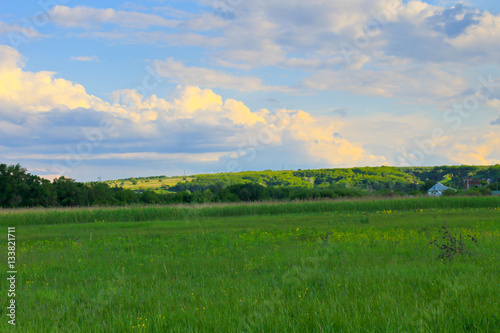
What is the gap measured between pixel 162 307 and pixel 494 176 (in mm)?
155058

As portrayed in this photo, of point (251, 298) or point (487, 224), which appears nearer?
point (251, 298)

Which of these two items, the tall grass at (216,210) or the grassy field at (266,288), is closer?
the grassy field at (266,288)

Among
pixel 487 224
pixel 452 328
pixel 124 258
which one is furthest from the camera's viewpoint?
pixel 487 224

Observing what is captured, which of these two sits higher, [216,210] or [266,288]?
[266,288]

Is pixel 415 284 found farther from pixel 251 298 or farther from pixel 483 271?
pixel 251 298

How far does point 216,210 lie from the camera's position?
115 feet

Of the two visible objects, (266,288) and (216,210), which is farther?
(216,210)

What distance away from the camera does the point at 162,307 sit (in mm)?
5656

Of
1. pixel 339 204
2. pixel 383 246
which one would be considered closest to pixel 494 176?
pixel 339 204

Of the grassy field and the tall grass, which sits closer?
the grassy field

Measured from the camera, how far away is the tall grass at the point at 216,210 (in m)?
31.4

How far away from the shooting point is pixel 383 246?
38.9 ft

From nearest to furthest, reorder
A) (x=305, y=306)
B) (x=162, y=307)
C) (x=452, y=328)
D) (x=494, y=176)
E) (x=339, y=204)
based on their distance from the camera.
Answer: (x=452, y=328) < (x=305, y=306) < (x=162, y=307) < (x=339, y=204) < (x=494, y=176)

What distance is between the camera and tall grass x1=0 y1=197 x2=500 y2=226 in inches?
1236
